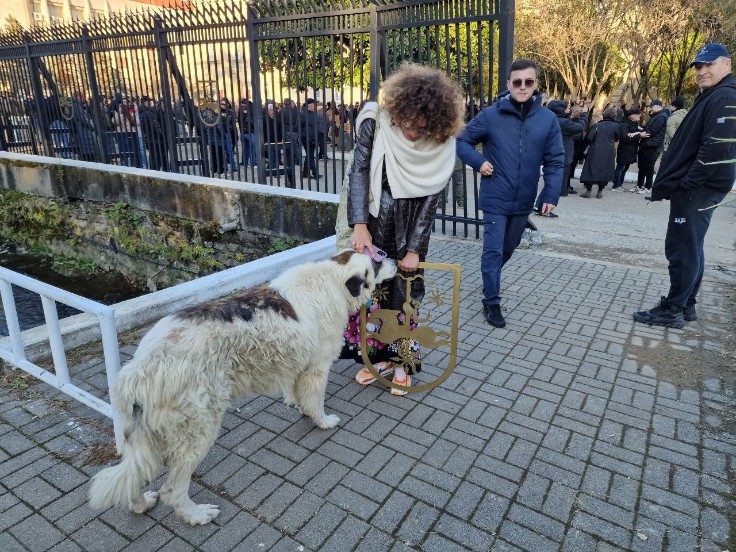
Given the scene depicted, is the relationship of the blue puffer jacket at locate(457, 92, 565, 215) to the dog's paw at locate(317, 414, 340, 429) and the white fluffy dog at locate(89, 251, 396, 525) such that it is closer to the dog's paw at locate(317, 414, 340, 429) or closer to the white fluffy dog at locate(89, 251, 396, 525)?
the white fluffy dog at locate(89, 251, 396, 525)

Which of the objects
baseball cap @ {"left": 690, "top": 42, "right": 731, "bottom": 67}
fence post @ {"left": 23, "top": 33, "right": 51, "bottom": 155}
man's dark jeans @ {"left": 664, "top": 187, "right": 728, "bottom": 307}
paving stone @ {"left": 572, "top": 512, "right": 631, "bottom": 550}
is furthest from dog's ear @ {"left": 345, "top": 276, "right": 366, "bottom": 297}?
fence post @ {"left": 23, "top": 33, "right": 51, "bottom": 155}

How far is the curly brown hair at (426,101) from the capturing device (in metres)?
3.09

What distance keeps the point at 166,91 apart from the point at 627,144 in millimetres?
9996

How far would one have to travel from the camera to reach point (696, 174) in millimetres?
4188

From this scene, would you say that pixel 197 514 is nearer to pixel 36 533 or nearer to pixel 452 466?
pixel 36 533

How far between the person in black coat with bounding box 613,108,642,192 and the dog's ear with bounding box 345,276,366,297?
33.7 ft

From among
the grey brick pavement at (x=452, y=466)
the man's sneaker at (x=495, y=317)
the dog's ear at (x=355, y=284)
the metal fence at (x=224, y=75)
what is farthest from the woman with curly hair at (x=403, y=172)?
the metal fence at (x=224, y=75)

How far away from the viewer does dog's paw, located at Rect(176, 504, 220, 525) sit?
8.17ft

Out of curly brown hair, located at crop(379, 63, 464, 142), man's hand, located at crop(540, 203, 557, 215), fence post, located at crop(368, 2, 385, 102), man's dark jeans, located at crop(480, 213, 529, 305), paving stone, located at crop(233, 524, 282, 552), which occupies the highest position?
fence post, located at crop(368, 2, 385, 102)

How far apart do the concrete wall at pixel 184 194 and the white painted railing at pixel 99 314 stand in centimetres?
124

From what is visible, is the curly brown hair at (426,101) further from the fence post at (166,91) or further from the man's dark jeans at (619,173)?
the man's dark jeans at (619,173)

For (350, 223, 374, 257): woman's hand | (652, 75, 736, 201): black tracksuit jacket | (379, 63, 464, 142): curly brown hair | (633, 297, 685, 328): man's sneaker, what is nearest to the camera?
(379, 63, 464, 142): curly brown hair

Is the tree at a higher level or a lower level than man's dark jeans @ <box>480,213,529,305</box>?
higher

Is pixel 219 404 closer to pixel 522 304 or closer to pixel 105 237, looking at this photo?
pixel 522 304
